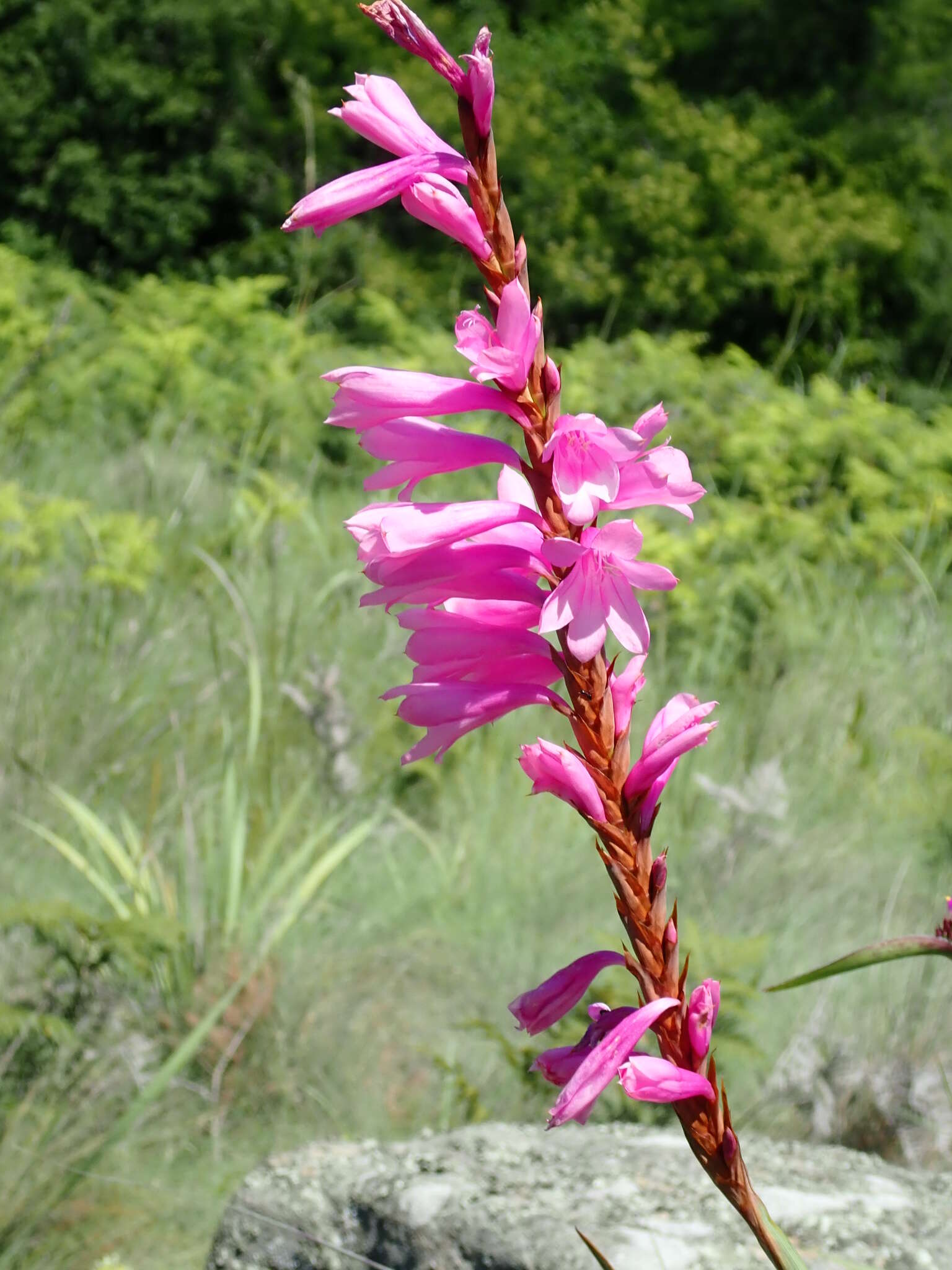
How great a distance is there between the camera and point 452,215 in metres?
0.84

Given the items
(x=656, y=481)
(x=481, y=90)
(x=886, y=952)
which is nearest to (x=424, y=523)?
(x=656, y=481)

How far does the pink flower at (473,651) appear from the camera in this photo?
921mm

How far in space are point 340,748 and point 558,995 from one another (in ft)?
8.87

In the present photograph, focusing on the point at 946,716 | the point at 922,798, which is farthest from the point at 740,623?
the point at 922,798

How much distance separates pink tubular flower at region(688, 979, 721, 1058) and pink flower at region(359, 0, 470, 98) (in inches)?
23.0

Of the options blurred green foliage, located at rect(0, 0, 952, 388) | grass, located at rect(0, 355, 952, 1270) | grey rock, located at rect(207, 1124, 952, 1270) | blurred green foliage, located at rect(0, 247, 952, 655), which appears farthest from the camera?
blurred green foliage, located at rect(0, 0, 952, 388)

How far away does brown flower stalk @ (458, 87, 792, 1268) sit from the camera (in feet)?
2.74

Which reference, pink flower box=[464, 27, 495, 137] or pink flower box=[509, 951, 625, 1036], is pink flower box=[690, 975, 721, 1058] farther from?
pink flower box=[464, 27, 495, 137]

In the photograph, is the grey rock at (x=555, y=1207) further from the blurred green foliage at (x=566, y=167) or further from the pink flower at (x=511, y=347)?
the blurred green foliage at (x=566, y=167)

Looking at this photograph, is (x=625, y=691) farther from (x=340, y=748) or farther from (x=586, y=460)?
(x=340, y=748)

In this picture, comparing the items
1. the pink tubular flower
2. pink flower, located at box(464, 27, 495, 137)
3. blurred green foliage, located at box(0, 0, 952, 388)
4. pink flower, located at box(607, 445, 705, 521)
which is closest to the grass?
the pink tubular flower

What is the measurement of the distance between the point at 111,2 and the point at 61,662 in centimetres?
1027

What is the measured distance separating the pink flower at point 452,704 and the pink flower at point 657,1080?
24cm

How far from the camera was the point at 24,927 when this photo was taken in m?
2.93
